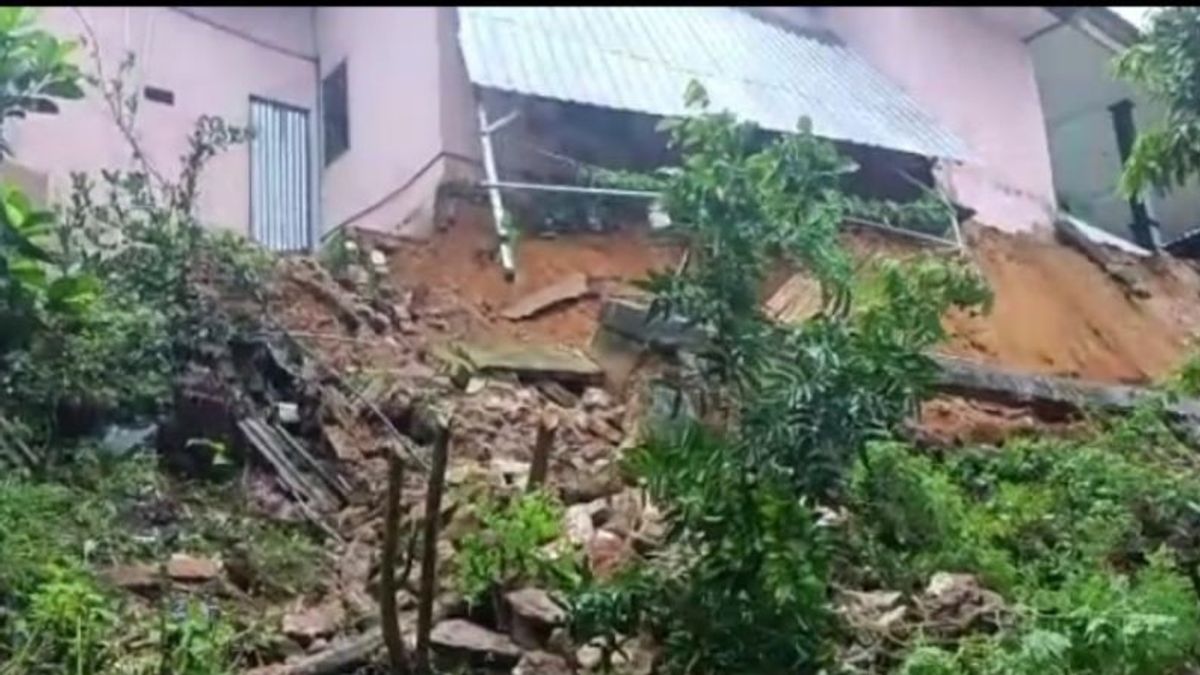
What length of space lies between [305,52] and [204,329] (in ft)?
14.4

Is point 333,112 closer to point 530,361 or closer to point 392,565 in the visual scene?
point 530,361

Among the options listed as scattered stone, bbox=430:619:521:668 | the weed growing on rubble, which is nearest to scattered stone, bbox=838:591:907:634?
the weed growing on rubble

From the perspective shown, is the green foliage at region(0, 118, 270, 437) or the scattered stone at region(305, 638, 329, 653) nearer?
the scattered stone at region(305, 638, 329, 653)

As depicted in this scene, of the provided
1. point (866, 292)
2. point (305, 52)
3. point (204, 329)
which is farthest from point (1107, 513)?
point (305, 52)

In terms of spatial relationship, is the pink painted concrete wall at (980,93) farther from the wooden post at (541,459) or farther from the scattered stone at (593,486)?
the wooden post at (541,459)

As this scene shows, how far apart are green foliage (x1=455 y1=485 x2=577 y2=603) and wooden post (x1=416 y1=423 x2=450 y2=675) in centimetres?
42

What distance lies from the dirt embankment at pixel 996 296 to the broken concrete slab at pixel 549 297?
40 millimetres

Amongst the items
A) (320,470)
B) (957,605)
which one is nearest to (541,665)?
(957,605)

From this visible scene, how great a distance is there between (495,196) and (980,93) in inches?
152

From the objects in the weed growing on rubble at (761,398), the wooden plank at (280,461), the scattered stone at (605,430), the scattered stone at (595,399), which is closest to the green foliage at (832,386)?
the weed growing on rubble at (761,398)

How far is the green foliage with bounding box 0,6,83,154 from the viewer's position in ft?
20.2

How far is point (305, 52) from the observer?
9.98 m

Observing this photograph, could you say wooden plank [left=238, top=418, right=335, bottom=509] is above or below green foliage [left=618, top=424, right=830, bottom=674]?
below

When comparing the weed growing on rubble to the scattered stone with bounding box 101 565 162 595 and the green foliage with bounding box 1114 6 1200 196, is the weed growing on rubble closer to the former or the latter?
the green foliage with bounding box 1114 6 1200 196
